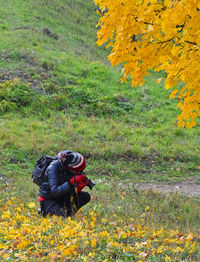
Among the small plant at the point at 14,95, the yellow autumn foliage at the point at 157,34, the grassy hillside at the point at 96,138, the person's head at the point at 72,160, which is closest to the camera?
the yellow autumn foliage at the point at 157,34

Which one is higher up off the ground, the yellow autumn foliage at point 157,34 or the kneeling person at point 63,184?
the yellow autumn foliage at point 157,34

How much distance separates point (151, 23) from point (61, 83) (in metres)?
9.82

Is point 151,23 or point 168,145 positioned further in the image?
point 168,145

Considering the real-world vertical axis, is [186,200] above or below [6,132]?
above

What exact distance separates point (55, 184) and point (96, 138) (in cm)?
608

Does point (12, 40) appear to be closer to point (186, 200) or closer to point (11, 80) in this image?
point (11, 80)

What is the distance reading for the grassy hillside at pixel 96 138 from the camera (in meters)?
4.84

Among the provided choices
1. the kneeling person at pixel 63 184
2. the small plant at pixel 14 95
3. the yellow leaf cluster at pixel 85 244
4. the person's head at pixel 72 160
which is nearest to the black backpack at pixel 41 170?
the kneeling person at pixel 63 184

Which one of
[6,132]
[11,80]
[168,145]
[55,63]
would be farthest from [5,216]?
[55,63]

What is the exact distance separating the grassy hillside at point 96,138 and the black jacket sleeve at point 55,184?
1.98ft

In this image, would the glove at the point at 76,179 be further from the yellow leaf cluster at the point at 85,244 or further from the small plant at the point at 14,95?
the small plant at the point at 14,95

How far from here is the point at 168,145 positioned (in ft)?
35.7

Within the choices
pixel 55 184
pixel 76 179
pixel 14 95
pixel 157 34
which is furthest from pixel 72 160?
pixel 14 95

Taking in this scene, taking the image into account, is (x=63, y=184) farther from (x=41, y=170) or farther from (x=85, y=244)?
(x=85, y=244)
